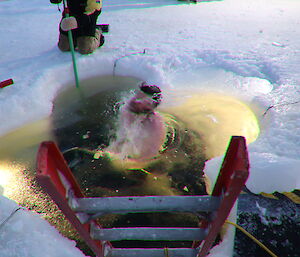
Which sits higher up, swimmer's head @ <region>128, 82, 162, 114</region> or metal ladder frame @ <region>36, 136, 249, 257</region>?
metal ladder frame @ <region>36, 136, 249, 257</region>

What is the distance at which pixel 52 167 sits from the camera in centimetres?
102

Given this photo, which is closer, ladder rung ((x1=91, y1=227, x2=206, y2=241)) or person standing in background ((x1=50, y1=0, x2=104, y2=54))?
ladder rung ((x1=91, y1=227, x2=206, y2=241))

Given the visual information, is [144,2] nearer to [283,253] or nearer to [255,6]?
[255,6]

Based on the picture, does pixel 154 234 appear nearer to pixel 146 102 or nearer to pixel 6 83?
pixel 146 102

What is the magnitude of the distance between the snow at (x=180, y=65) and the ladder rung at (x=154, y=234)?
55 centimetres

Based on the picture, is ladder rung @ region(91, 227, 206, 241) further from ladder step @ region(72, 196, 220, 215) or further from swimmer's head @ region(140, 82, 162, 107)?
swimmer's head @ region(140, 82, 162, 107)

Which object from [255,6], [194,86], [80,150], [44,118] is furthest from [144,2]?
[80,150]

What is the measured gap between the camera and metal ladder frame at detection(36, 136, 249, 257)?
36.9 inches

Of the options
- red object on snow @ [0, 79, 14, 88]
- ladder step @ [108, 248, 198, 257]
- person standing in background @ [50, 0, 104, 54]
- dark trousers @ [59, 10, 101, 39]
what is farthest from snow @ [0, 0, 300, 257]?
dark trousers @ [59, 10, 101, 39]

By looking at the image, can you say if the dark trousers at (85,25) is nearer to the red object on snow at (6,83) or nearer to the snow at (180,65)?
the snow at (180,65)

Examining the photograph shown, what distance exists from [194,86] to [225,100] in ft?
1.83

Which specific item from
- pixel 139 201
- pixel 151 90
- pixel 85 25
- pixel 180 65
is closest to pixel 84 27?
pixel 85 25

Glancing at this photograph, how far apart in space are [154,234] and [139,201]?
32cm

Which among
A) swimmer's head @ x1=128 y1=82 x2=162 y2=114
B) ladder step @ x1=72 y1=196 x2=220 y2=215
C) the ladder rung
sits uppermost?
ladder step @ x1=72 y1=196 x2=220 y2=215
